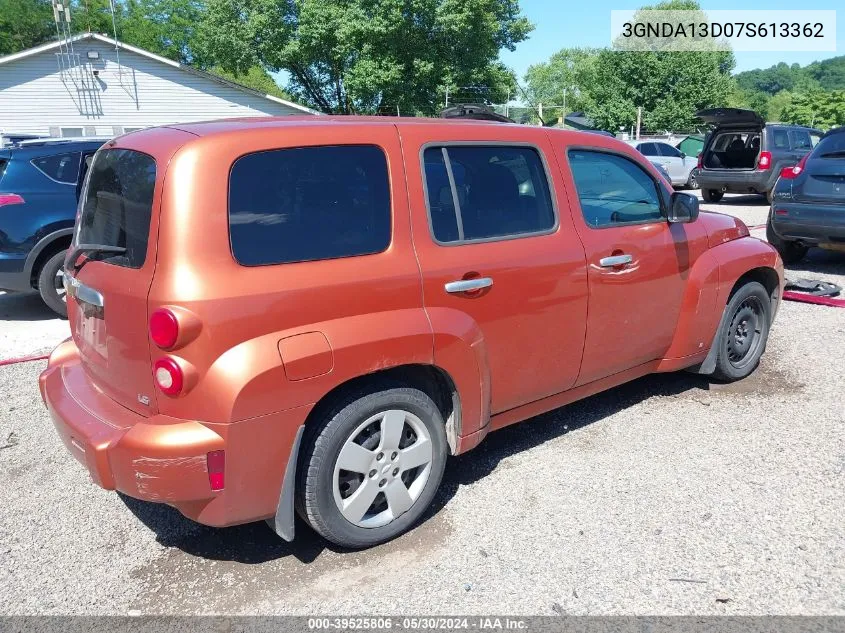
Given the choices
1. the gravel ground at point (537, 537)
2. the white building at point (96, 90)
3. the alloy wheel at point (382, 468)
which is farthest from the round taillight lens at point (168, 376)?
the white building at point (96, 90)

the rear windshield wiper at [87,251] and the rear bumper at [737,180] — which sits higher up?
the rear windshield wiper at [87,251]

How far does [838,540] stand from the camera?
3012mm

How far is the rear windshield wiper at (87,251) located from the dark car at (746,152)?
45.0 feet

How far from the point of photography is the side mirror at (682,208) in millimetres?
4023

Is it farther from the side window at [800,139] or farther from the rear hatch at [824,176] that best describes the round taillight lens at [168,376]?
the side window at [800,139]

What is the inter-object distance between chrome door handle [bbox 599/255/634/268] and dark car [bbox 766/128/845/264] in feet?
16.4

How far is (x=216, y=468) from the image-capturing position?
8.17ft

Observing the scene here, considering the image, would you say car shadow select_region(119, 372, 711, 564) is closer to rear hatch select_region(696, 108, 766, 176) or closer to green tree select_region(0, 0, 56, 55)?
rear hatch select_region(696, 108, 766, 176)

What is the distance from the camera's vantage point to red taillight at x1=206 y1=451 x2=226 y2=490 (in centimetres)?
247

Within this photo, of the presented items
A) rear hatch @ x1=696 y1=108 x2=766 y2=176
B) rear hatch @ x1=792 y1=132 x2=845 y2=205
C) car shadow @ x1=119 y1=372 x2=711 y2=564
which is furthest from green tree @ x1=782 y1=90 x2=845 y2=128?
car shadow @ x1=119 y1=372 x2=711 y2=564

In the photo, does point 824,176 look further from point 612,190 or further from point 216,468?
point 216,468

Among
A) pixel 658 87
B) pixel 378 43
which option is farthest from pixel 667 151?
pixel 658 87

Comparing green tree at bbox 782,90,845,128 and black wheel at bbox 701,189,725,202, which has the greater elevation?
green tree at bbox 782,90,845,128

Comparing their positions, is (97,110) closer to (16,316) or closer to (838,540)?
(16,316)
